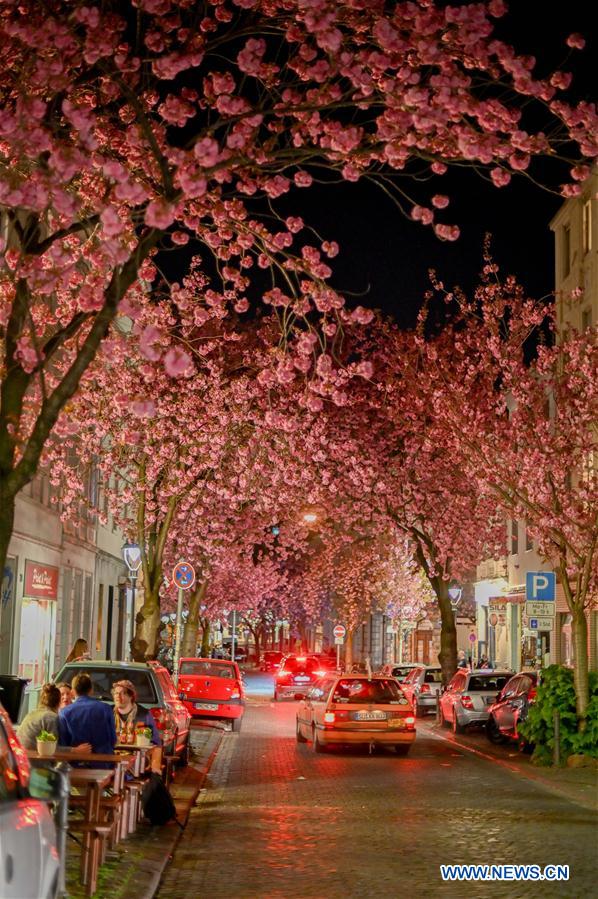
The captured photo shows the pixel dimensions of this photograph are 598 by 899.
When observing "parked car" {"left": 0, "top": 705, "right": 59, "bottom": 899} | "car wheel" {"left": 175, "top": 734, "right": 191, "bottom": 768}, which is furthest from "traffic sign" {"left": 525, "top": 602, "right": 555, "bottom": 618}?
"parked car" {"left": 0, "top": 705, "right": 59, "bottom": 899}

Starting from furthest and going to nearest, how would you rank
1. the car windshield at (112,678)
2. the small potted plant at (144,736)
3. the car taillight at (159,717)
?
the car windshield at (112,678) → the car taillight at (159,717) → the small potted plant at (144,736)

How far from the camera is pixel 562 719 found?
73.9ft

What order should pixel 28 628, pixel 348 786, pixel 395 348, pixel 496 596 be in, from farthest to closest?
pixel 496 596 < pixel 395 348 < pixel 28 628 < pixel 348 786

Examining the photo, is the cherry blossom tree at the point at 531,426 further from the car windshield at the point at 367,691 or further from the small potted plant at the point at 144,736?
the small potted plant at the point at 144,736

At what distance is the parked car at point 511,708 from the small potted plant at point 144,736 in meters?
12.0

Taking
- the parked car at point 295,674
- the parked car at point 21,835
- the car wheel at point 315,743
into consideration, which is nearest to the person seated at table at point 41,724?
the parked car at point 21,835

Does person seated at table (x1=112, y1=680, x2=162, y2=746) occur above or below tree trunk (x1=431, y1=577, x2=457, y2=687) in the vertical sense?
below

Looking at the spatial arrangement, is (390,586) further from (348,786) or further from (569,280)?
(348,786)

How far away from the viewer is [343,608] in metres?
75.3

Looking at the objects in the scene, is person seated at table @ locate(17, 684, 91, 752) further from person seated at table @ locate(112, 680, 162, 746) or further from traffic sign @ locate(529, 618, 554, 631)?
traffic sign @ locate(529, 618, 554, 631)

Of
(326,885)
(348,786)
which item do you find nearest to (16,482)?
(326,885)

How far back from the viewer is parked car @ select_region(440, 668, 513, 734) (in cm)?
3145

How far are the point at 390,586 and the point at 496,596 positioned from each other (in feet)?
50.9

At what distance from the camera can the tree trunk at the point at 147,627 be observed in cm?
3033
